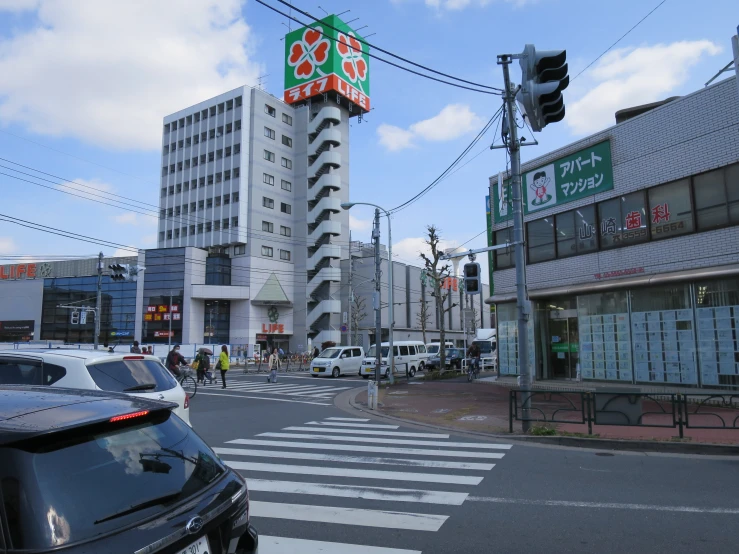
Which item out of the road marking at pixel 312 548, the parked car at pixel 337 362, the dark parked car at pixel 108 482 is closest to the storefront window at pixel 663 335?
the road marking at pixel 312 548

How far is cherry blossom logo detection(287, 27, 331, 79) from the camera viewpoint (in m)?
65.5

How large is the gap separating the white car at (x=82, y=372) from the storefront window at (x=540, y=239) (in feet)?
55.3

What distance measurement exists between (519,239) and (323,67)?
2332 inches

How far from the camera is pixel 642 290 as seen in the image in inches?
678

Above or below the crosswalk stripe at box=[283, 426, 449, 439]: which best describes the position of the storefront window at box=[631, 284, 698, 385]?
above

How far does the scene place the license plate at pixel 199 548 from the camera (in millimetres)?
2422

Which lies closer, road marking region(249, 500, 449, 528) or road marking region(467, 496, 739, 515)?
road marking region(249, 500, 449, 528)

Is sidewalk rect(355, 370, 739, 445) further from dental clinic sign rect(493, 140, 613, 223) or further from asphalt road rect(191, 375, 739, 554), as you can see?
dental clinic sign rect(493, 140, 613, 223)

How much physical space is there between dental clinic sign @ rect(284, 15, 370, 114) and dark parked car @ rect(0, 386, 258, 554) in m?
65.5

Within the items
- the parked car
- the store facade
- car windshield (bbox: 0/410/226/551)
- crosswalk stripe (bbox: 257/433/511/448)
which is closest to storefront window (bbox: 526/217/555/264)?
the store facade

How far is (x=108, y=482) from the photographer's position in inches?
97.3

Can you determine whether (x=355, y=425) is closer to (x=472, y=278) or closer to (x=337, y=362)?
(x=472, y=278)

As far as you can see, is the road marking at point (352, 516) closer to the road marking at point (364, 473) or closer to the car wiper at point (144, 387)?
the road marking at point (364, 473)

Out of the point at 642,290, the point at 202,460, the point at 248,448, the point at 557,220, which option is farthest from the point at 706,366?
the point at 202,460
